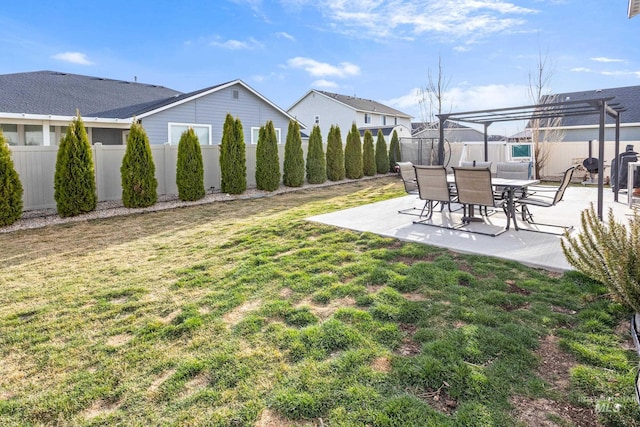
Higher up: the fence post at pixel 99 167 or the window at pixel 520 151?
the window at pixel 520 151

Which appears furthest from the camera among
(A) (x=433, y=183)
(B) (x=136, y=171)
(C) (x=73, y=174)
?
(B) (x=136, y=171)

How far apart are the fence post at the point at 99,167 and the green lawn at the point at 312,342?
459cm

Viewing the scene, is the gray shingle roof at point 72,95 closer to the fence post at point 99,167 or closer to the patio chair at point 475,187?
the fence post at point 99,167

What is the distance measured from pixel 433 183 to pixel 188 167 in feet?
20.7

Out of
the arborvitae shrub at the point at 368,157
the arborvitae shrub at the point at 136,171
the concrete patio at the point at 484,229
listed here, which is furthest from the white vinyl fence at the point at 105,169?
the concrete patio at the point at 484,229

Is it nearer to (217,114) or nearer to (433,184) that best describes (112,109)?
(217,114)

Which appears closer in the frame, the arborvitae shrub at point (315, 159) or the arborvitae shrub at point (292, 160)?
the arborvitae shrub at point (292, 160)

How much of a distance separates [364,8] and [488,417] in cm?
1433

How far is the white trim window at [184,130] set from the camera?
45.0 ft

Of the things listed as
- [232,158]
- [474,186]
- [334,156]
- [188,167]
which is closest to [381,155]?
[334,156]

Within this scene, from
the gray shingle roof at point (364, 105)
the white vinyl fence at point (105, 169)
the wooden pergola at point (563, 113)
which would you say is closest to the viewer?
the wooden pergola at point (563, 113)

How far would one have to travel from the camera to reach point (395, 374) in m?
2.27

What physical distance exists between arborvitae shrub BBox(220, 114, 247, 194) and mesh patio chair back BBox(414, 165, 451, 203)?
597 cm

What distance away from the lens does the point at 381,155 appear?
16.7 metres
